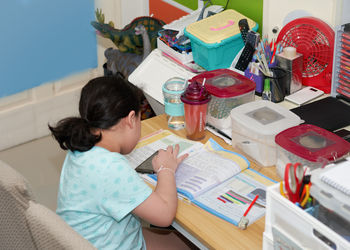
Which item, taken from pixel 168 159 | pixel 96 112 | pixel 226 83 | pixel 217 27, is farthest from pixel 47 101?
pixel 96 112

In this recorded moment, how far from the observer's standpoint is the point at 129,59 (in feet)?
8.27

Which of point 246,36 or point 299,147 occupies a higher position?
point 246,36

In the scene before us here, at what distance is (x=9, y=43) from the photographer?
2984mm

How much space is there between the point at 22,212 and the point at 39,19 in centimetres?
206

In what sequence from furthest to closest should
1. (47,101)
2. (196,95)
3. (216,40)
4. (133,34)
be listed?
(47,101) → (133,34) → (216,40) → (196,95)

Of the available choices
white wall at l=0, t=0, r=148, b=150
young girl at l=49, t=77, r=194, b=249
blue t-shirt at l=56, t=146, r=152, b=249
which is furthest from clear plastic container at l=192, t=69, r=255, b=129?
white wall at l=0, t=0, r=148, b=150

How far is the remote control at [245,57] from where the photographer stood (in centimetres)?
204

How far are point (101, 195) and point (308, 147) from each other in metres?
0.59

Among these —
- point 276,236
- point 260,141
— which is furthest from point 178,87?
point 276,236

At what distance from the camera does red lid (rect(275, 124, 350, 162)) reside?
1449mm

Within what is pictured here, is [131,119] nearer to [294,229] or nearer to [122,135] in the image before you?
[122,135]

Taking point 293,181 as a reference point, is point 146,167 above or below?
below

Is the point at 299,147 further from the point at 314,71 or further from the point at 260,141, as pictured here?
the point at 314,71

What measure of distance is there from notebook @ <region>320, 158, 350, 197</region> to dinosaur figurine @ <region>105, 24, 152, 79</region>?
153 centimetres
